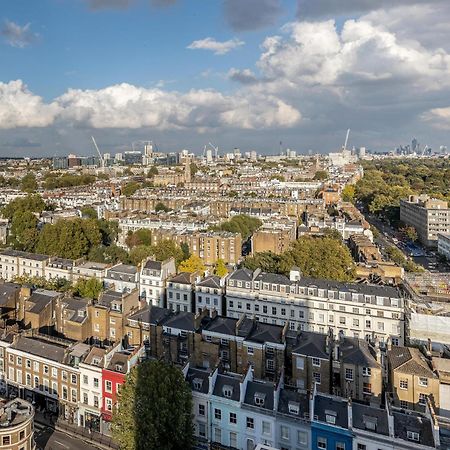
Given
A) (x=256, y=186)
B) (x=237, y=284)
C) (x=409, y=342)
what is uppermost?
(x=256, y=186)

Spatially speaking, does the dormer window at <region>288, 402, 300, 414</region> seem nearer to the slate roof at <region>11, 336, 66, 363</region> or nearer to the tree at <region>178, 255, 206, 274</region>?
the slate roof at <region>11, 336, 66, 363</region>

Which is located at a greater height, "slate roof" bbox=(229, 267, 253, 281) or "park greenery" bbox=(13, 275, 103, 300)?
"slate roof" bbox=(229, 267, 253, 281)

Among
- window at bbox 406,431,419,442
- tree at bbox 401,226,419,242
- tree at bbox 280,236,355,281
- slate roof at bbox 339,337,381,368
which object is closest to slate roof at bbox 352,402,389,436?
window at bbox 406,431,419,442

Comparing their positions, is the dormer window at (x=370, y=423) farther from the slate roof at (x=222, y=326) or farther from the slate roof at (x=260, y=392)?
the slate roof at (x=222, y=326)

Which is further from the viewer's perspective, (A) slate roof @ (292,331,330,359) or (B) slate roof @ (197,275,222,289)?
(B) slate roof @ (197,275,222,289)

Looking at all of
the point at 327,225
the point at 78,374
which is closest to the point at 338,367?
the point at 78,374

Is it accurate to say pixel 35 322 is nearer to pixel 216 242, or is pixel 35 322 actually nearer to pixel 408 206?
pixel 216 242

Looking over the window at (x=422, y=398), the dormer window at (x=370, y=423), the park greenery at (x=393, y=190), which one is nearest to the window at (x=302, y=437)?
the dormer window at (x=370, y=423)
